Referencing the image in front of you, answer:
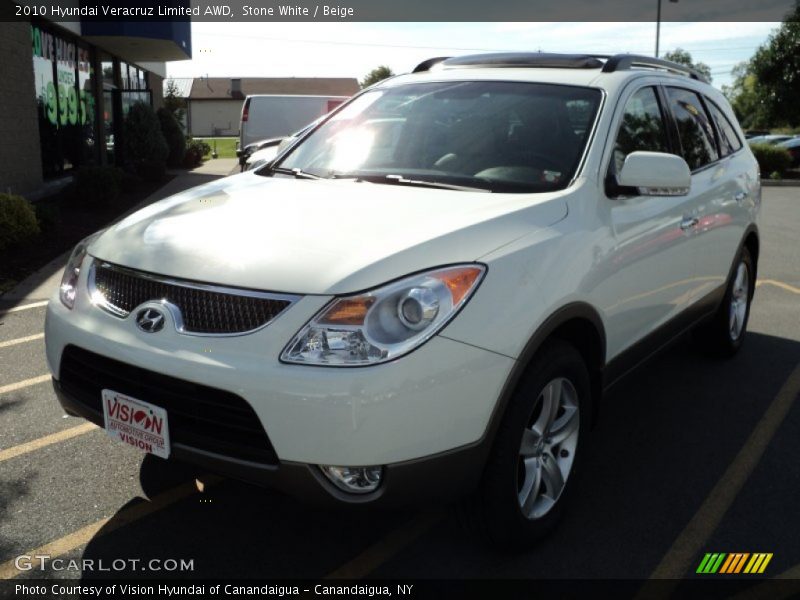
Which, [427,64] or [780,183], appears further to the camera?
[780,183]

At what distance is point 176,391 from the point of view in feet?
8.66

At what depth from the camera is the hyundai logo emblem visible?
2.69 meters

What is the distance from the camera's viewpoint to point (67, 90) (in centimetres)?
1686

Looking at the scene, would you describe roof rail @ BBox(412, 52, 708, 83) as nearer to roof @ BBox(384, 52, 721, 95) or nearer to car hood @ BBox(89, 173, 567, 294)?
roof @ BBox(384, 52, 721, 95)

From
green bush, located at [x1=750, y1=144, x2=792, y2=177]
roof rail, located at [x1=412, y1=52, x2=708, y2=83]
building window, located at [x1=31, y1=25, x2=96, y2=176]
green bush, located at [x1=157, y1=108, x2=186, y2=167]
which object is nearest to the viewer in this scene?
roof rail, located at [x1=412, y1=52, x2=708, y2=83]

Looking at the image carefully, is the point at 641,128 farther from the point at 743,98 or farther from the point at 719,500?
the point at 743,98

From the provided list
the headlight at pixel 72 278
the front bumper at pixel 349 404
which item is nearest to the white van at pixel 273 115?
the headlight at pixel 72 278

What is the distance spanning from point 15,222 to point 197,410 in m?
7.18

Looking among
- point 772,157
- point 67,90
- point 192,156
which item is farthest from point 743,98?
point 67,90

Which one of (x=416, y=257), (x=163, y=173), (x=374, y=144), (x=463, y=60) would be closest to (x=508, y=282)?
(x=416, y=257)

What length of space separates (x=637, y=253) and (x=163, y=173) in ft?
57.8

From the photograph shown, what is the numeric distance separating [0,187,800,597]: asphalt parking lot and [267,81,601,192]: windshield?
115 cm

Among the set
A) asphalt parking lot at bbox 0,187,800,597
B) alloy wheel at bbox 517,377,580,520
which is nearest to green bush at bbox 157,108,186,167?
asphalt parking lot at bbox 0,187,800,597

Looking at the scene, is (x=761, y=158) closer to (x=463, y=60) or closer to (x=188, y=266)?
(x=463, y=60)
